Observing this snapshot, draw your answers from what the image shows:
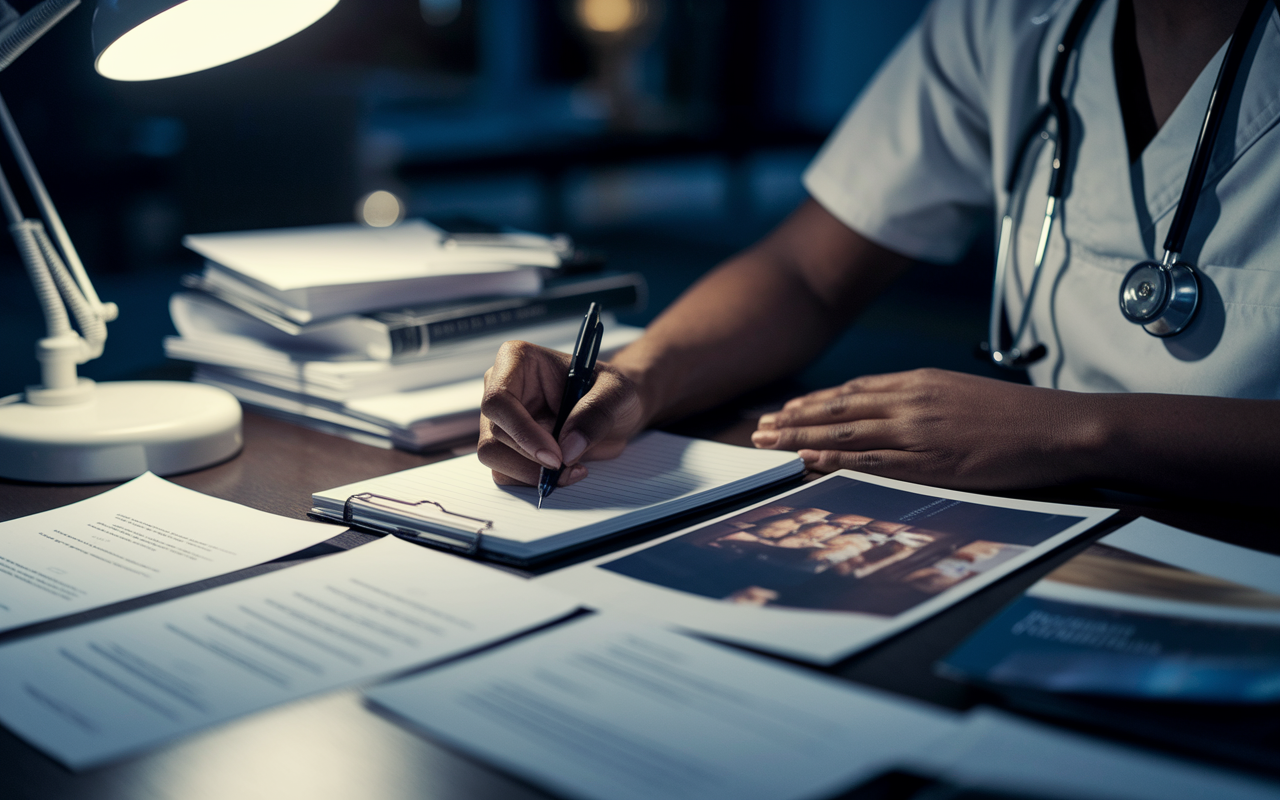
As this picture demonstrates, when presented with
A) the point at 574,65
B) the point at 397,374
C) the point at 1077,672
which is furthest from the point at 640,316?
the point at 574,65

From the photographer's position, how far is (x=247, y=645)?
20.4 inches

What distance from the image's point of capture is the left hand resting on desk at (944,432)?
0.75 meters

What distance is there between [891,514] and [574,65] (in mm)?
5343

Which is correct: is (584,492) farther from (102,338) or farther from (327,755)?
(102,338)

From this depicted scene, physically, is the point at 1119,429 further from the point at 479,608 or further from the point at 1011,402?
the point at 479,608

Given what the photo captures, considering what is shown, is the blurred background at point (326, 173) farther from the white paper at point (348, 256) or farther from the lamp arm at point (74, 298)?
the lamp arm at point (74, 298)

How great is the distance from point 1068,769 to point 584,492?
1.40 feet

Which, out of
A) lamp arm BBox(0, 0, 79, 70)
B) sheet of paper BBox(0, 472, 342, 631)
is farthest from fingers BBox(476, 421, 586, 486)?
lamp arm BBox(0, 0, 79, 70)

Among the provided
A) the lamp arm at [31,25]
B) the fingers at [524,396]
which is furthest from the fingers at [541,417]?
the lamp arm at [31,25]

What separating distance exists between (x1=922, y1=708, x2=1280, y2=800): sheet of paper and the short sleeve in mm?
874

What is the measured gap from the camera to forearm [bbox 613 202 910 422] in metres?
0.98

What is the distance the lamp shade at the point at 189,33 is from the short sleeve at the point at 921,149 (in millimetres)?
664

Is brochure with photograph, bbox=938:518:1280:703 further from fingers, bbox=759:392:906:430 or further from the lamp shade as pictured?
the lamp shade

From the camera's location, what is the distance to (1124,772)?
1.26 feet
